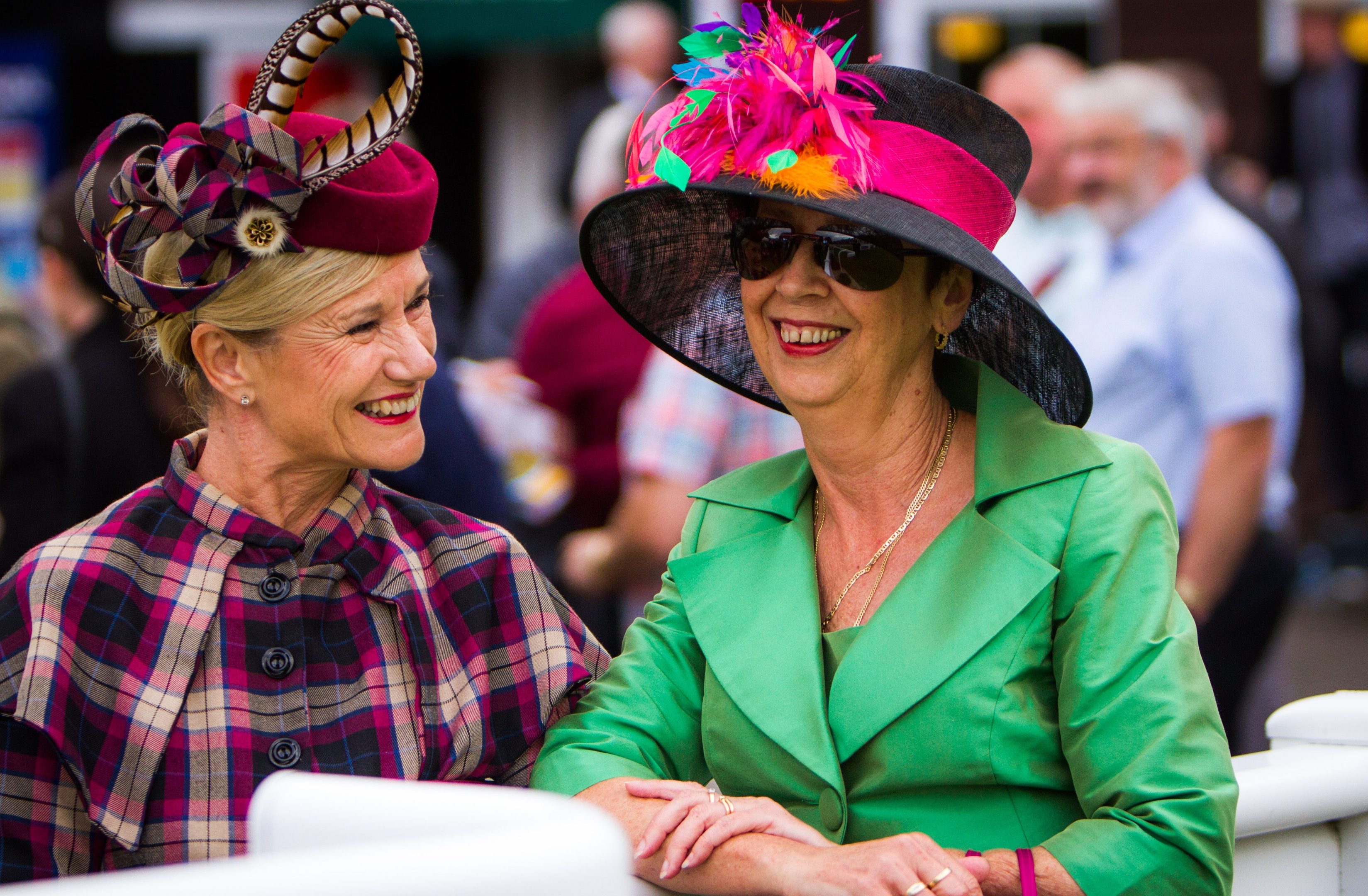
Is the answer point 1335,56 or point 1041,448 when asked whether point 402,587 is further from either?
point 1335,56

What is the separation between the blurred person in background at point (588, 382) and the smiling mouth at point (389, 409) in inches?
76.6

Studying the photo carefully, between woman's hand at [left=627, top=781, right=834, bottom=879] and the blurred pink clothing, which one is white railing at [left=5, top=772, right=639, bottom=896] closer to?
woman's hand at [left=627, top=781, right=834, bottom=879]

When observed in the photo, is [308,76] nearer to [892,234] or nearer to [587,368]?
[892,234]

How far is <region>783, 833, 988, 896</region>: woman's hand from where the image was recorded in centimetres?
197

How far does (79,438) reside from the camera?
399 cm

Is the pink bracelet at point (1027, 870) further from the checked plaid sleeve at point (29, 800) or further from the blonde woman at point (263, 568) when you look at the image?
the checked plaid sleeve at point (29, 800)

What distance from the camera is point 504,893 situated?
3.74 ft

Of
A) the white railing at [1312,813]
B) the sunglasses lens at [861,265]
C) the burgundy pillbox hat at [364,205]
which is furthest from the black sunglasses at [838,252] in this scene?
the white railing at [1312,813]

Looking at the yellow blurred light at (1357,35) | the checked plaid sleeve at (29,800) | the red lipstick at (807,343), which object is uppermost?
the yellow blurred light at (1357,35)

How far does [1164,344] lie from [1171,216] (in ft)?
1.52

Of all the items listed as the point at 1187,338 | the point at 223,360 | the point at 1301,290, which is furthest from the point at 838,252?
the point at 1301,290

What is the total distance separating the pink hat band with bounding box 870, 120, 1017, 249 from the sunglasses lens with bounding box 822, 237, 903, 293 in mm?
81

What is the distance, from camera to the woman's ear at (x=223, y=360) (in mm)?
2264

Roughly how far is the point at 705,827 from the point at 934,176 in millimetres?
986
